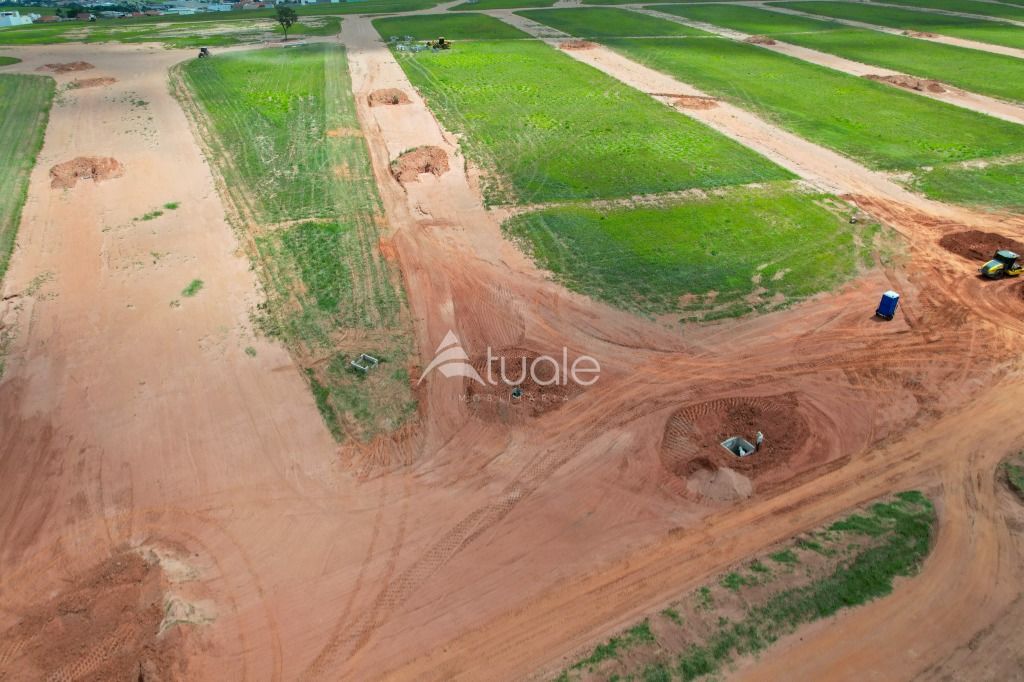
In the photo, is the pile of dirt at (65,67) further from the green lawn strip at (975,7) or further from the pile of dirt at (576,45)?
the green lawn strip at (975,7)

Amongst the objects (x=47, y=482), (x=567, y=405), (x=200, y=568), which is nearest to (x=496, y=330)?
(x=567, y=405)

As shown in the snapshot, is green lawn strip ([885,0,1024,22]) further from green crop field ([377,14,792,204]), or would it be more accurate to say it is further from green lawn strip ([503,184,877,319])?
green lawn strip ([503,184,877,319])

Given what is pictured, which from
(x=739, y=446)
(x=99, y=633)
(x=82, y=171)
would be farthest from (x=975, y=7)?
(x=99, y=633)

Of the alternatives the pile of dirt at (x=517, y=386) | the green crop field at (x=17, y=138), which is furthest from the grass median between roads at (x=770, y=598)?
the green crop field at (x=17, y=138)

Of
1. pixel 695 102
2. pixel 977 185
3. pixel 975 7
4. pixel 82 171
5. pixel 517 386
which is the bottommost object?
pixel 517 386

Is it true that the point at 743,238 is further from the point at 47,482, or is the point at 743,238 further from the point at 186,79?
the point at 186,79

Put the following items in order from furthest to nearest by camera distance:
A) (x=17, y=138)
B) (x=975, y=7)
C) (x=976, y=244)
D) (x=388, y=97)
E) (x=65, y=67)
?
(x=975, y=7) → (x=65, y=67) → (x=388, y=97) → (x=17, y=138) → (x=976, y=244)

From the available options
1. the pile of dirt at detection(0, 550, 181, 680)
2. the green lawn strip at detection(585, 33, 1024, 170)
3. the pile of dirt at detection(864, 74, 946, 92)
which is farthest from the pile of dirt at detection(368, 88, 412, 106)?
the pile of dirt at detection(864, 74, 946, 92)

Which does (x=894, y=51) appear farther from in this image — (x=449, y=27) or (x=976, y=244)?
(x=449, y=27)
